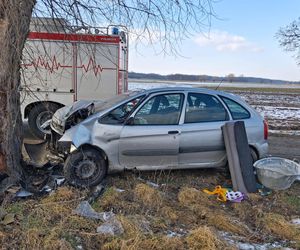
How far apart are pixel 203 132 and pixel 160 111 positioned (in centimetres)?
78

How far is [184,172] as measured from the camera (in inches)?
270

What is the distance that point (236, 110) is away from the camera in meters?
6.55

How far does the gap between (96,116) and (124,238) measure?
2512 millimetres

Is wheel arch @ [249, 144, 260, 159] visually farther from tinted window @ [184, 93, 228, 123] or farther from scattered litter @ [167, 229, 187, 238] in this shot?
scattered litter @ [167, 229, 187, 238]

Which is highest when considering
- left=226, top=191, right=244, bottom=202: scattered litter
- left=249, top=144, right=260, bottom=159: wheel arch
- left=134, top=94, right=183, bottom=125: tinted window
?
left=134, top=94, right=183, bottom=125: tinted window

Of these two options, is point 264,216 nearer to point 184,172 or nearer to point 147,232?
point 147,232

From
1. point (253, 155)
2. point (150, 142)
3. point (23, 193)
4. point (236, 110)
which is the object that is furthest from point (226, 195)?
point (23, 193)

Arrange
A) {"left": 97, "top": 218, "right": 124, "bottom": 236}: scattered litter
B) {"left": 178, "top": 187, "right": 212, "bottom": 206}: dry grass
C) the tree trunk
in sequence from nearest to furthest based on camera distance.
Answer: {"left": 97, "top": 218, "right": 124, "bottom": 236}: scattered litter < the tree trunk < {"left": 178, "top": 187, "right": 212, "bottom": 206}: dry grass

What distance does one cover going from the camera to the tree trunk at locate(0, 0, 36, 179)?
16.6 feet

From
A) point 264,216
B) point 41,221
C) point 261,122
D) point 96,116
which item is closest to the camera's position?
point 41,221

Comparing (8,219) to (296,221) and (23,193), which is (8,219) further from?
(296,221)

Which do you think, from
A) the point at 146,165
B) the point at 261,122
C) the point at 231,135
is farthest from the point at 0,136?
the point at 261,122

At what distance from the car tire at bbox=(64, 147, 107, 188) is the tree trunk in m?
0.74

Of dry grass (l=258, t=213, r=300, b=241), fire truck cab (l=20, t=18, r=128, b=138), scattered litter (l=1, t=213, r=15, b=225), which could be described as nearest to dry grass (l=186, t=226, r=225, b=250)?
dry grass (l=258, t=213, r=300, b=241)
